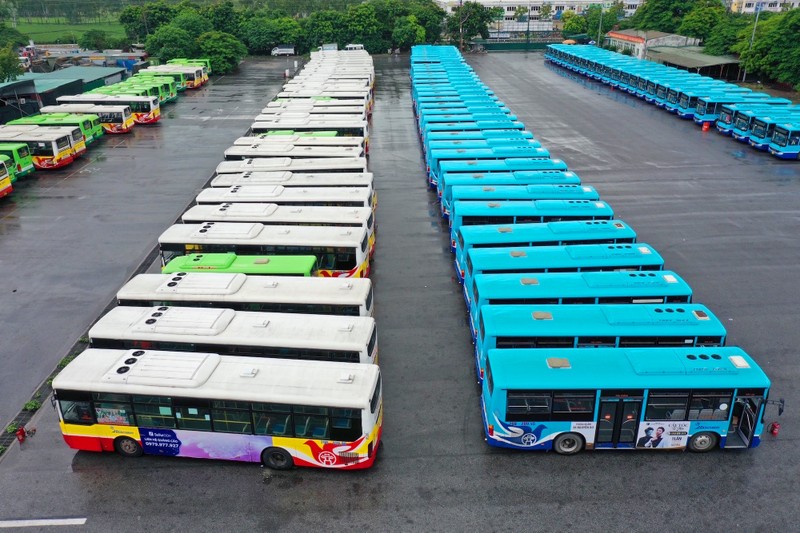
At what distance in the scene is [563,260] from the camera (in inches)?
726

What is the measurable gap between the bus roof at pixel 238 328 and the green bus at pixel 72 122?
30.3 metres

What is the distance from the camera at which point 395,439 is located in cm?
1438

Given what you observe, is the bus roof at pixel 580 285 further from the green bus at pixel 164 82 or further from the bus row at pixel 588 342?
the green bus at pixel 164 82

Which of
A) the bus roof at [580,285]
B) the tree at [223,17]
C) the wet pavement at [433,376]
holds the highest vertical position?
the tree at [223,17]

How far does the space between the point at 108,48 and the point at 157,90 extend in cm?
4240

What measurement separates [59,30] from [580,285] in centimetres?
13005

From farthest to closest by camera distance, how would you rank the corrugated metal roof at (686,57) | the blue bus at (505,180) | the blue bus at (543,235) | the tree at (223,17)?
1. the tree at (223,17)
2. the corrugated metal roof at (686,57)
3. the blue bus at (505,180)
4. the blue bus at (543,235)

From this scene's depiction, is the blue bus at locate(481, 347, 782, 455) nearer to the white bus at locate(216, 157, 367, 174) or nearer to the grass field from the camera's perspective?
the white bus at locate(216, 157, 367, 174)

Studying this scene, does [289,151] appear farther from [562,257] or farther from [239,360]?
[239,360]

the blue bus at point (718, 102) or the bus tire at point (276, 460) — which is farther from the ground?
the blue bus at point (718, 102)

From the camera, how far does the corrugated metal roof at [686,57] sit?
64.6 meters

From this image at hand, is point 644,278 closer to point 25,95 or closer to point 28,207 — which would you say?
point 28,207

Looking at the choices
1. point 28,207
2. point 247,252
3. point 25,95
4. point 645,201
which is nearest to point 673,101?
point 645,201

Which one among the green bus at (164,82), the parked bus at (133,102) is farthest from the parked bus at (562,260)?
the green bus at (164,82)
